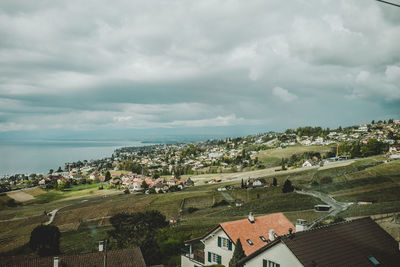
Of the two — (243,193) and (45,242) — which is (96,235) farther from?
(243,193)

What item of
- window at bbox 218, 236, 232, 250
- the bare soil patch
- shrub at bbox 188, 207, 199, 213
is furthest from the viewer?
the bare soil patch

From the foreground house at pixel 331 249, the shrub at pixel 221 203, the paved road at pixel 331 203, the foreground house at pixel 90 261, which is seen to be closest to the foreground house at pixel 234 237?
the foreground house at pixel 331 249

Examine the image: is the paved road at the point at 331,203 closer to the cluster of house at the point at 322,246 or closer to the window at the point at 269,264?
the cluster of house at the point at 322,246

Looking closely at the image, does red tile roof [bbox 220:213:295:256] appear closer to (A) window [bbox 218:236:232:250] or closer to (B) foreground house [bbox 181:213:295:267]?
(B) foreground house [bbox 181:213:295:267]

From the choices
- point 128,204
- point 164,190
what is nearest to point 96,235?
Answer: point 128,204

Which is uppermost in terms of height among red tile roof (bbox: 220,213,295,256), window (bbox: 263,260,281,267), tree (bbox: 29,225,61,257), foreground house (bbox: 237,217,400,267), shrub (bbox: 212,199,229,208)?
foreground house (bbox: 237,217,400,267)

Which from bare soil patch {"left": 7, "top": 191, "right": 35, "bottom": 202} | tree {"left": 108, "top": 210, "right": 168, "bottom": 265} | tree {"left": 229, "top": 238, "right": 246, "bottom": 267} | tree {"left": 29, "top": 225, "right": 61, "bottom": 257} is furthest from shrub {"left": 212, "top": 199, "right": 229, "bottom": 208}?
bare soil patch {"left": 7, "top": 191, "right": 35, "bottom": 202}

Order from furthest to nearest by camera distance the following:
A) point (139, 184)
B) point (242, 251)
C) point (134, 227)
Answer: point (139, 184), point (134, 227), point (242, 251)

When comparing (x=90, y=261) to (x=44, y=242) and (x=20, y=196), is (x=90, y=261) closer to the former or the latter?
(x=44, y=242)

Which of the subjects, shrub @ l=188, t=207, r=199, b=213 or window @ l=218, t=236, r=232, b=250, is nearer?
window @ l=218, t=236, r=232, b=250
